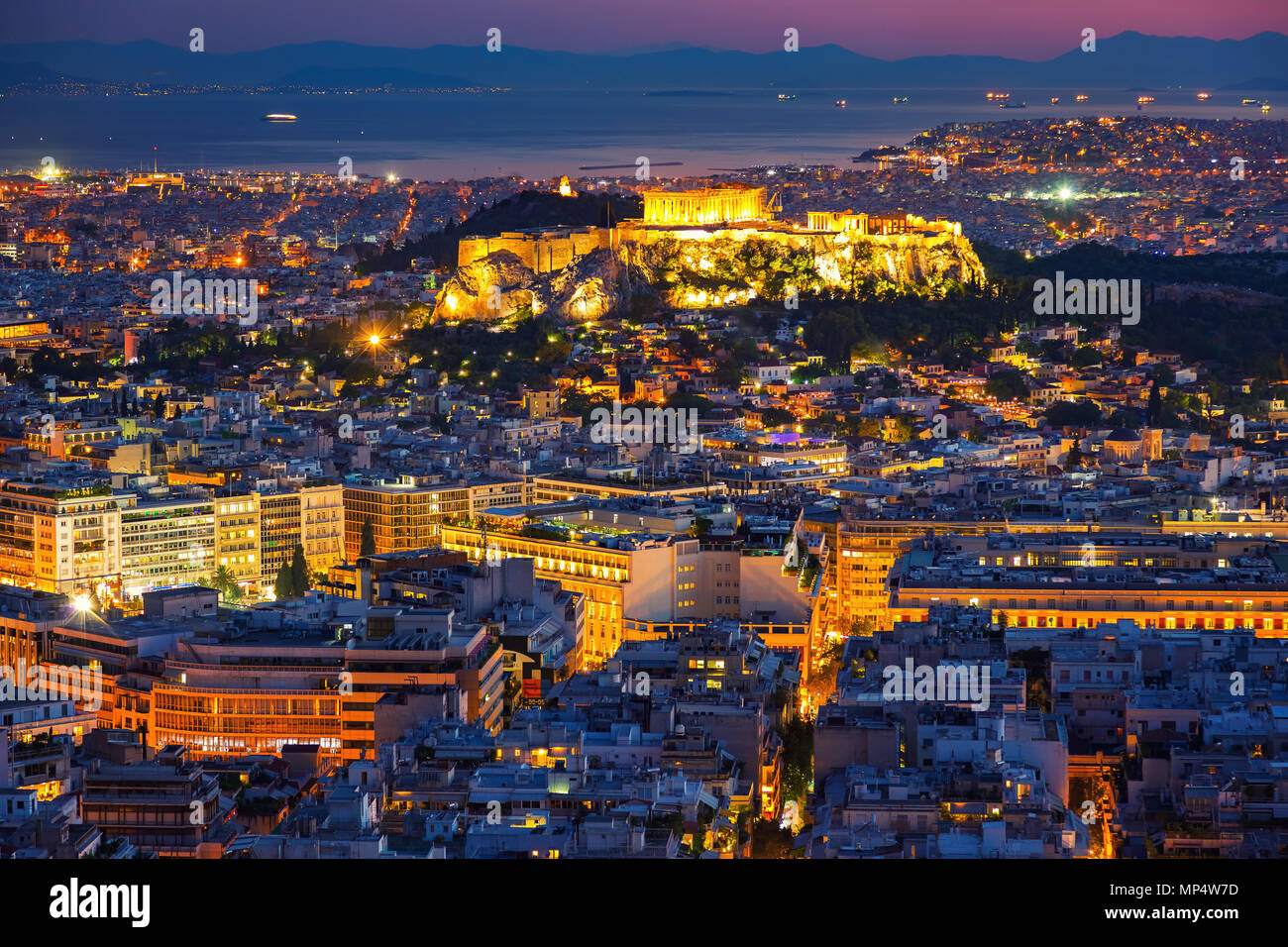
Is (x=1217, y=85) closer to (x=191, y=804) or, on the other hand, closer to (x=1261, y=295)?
(x=191, y=804)

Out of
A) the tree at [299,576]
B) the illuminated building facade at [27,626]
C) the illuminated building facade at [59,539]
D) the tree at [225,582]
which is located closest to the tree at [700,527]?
the tree at [299,576]

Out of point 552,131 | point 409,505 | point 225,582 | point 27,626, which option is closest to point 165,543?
point 225,582

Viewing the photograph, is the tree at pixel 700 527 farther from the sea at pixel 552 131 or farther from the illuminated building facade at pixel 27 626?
the sea at pixel 552 131

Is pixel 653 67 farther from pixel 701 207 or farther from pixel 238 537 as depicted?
pixel 238 537

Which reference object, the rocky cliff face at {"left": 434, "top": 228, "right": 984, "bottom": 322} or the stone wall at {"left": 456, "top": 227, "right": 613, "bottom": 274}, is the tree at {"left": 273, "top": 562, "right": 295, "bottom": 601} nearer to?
the rocky cliff face at {"left": 434, "top": 228, "right": 984, "bottom": 322}

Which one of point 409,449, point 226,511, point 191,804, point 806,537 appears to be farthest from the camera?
point 409,449

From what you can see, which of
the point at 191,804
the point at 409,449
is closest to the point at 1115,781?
the point at 191,804

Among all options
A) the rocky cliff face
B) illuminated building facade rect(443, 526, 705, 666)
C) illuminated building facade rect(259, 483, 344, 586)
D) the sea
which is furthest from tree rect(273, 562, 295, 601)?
the rocky cliff face
